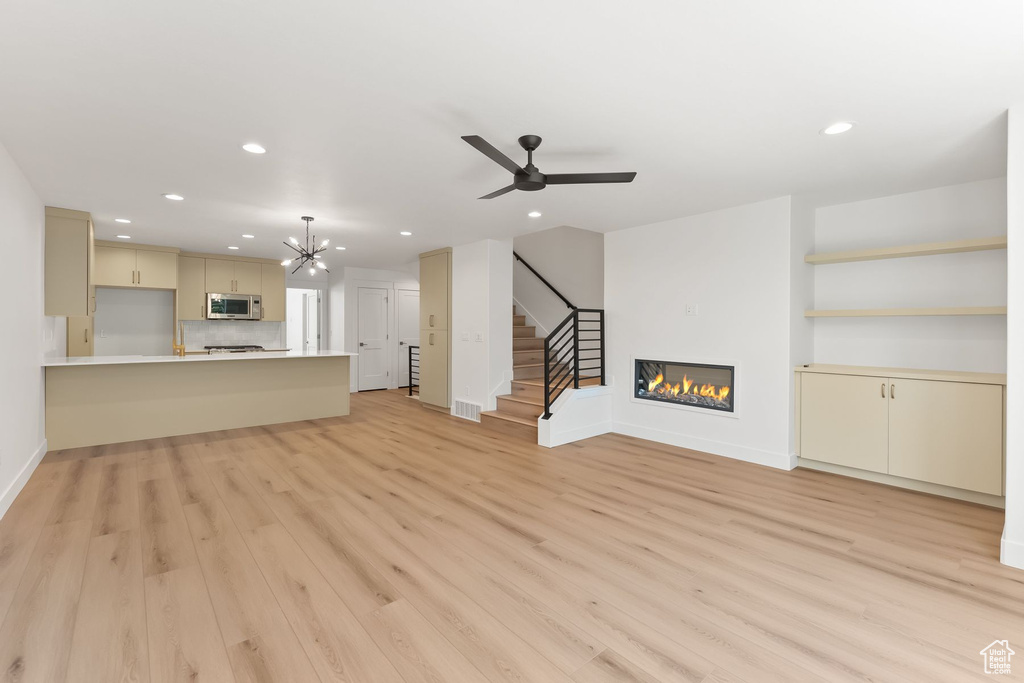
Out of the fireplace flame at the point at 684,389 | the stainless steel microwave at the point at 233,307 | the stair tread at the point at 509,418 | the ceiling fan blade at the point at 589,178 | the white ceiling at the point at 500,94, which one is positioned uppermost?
the white ceiling at the point at 500,94

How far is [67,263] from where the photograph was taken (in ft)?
15.1

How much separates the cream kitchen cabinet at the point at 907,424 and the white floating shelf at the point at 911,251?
0.94 metres

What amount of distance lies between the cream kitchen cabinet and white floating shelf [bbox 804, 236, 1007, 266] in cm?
94

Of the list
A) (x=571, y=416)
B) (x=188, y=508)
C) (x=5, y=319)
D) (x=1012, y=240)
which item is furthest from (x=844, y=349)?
(x=5, y=319)

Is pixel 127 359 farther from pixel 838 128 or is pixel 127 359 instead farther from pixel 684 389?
pixel 838 128

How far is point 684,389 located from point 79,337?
772 centimetres

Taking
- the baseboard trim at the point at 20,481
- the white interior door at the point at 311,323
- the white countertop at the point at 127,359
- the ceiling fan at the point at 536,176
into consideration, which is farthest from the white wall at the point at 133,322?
the ceiling fan at the point at 536,176

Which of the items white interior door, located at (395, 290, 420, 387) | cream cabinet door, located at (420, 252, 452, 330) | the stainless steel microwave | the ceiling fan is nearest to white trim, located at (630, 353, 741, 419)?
the ceiling fan

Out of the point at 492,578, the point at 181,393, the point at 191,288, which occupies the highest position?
the point at 191,288

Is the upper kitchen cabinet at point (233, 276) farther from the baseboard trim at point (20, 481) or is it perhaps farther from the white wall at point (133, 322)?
the baseboard trim at point (20, 481)

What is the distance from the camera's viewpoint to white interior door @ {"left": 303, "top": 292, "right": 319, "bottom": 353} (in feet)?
31.1

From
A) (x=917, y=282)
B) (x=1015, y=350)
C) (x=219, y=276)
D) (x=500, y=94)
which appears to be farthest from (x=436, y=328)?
(x=1015, y=350)

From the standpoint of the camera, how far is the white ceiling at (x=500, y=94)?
1.80 metres

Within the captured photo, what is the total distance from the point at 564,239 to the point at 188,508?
5.85 m
